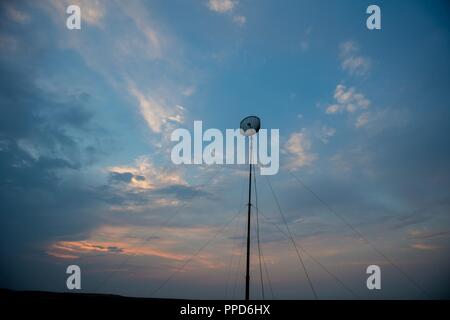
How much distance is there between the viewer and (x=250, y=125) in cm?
1984

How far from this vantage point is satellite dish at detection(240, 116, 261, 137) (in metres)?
19.6

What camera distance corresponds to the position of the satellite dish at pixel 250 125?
19625 mm
